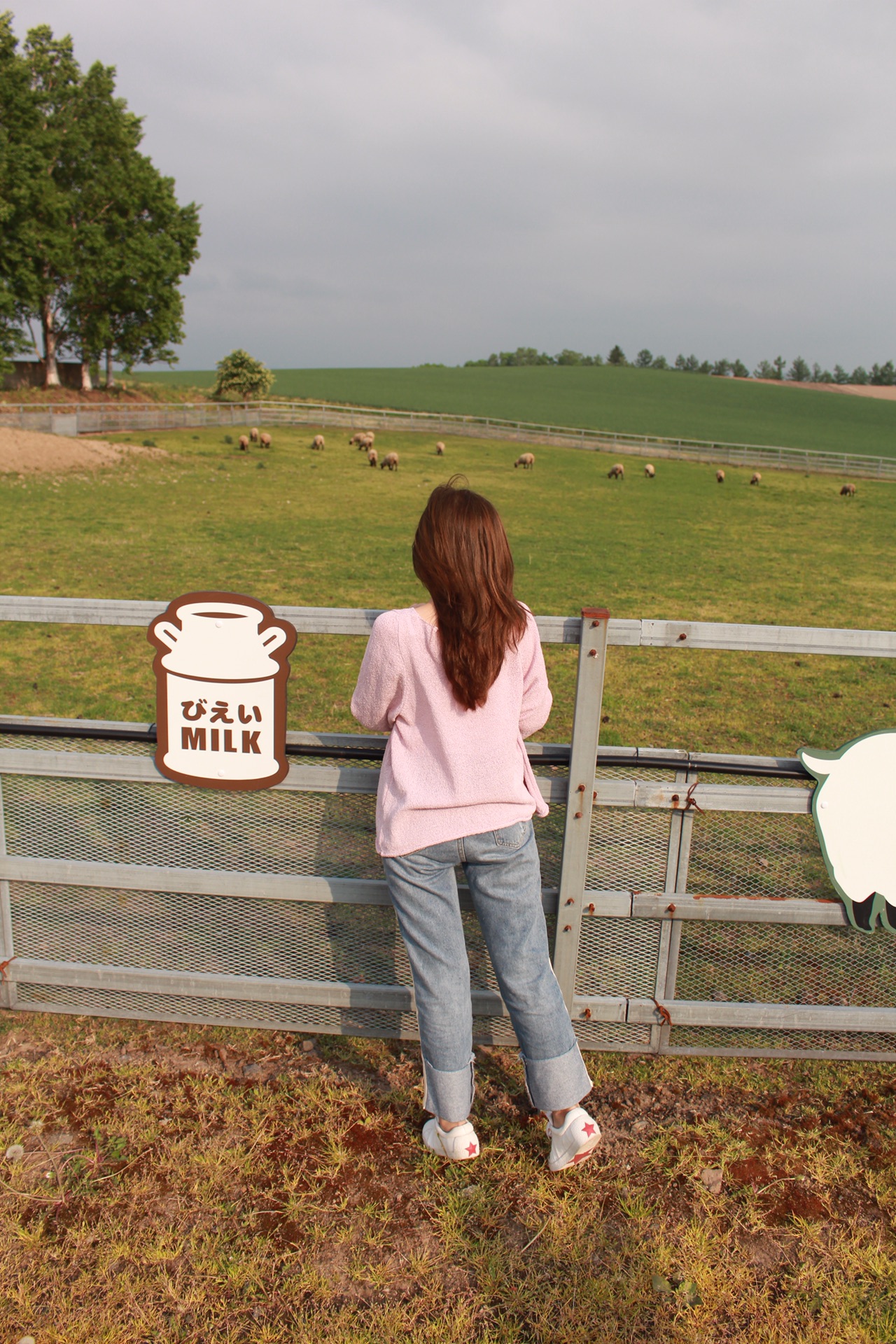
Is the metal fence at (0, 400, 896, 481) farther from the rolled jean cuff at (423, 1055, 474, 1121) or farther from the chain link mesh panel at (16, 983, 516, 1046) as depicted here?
the rolled jean cuff at (423, 1055, 474, 1121)

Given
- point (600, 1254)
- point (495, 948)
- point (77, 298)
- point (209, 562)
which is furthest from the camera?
point (77, 298)

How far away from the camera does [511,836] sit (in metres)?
2.52

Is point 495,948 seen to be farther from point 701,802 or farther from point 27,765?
point 27,765

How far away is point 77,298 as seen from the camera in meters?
49.2

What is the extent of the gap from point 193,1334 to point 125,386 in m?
59.4

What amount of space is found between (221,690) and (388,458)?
3188 centimetres

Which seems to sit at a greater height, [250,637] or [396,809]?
[250,637]

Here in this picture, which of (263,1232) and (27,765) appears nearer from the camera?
(263,1232)

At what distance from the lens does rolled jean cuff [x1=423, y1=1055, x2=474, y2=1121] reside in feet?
8.77

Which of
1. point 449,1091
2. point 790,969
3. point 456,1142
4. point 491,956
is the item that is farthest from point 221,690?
point 790,969

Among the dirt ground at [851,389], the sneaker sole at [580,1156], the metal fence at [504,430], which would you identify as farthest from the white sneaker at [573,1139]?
the dirt ground at [851,389]

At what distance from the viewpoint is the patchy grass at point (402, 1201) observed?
2.28m

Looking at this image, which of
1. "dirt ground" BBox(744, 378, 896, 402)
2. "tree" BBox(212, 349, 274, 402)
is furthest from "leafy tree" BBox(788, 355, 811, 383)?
"tree" BBox(212, 349, 274, 402)

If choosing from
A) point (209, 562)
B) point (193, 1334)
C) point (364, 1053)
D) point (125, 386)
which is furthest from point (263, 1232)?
point (125, 386)
